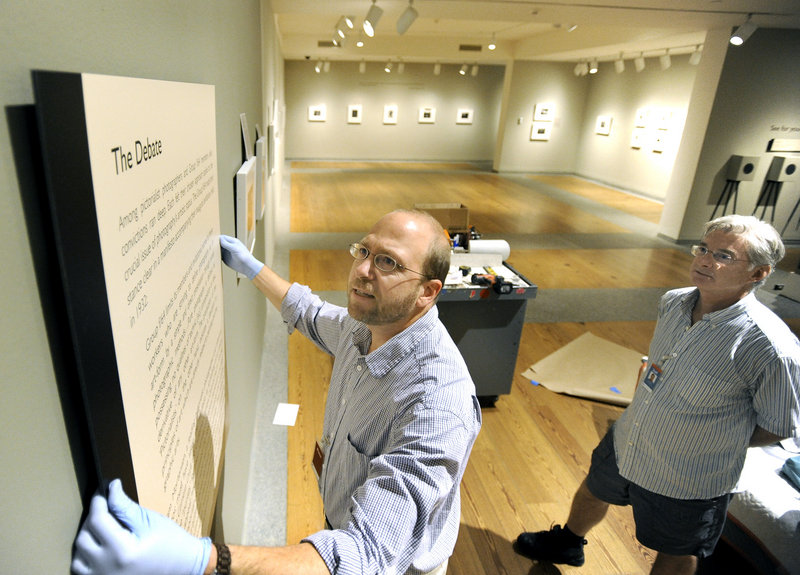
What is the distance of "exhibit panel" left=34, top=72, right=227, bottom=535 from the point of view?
0.49m

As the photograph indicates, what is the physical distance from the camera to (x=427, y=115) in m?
17.5

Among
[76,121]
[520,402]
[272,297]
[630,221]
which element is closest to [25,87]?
[76,121]

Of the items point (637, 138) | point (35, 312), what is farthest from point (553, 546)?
point (637, 138)

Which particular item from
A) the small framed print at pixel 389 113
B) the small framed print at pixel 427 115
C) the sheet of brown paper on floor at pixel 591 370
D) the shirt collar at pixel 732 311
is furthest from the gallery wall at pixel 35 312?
the small framed print at pixel 427 115

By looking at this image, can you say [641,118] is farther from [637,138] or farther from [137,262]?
[137,262]

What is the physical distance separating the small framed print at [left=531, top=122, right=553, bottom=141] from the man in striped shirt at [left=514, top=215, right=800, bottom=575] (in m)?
14.9

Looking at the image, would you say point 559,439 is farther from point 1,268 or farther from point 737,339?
point 1,268

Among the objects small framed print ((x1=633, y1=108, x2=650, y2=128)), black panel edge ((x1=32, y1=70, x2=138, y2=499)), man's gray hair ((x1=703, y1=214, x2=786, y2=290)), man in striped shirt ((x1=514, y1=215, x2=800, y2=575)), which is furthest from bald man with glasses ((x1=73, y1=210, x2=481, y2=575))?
small framed print ((x1=633, y1=108, x2=650, y2=128))

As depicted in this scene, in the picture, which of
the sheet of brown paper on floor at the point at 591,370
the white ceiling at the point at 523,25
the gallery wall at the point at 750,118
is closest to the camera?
the sheet of brown paper on floor at the point at 591,370

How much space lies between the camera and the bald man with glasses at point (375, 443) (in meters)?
0.69

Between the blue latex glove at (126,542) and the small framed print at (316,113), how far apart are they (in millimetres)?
17412

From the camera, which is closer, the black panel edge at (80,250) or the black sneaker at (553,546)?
the black panel edge at (80,250)

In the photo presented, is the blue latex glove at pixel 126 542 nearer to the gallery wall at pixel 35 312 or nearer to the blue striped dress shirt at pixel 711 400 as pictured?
the gallery wall at pixel 35 312

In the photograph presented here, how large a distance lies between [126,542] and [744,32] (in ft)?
30.3
